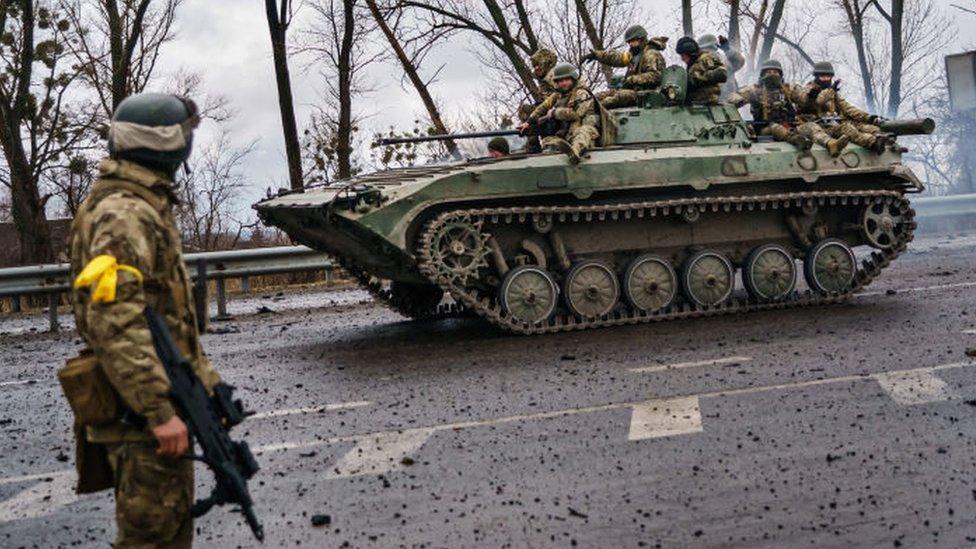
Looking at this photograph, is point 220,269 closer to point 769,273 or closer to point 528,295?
point 528,295

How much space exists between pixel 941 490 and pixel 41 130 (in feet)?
80.5

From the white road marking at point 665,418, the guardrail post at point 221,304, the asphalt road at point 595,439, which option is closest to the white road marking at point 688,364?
the asphalt road at point 595,439

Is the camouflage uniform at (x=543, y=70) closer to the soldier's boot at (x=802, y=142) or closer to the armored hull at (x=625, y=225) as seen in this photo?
the armored hull at (x=625, y=225)

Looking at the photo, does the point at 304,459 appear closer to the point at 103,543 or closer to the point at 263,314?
the point at 103,543

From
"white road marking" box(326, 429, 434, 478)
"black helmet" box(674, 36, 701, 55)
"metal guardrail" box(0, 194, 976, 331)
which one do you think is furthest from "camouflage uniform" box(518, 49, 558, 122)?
"white road marking" box(326, 429, 434, 478)

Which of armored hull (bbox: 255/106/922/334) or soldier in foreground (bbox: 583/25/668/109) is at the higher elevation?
soldier in foreground (bbox: 583/25/668/109)

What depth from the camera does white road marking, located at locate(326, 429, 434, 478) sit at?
7.26 m

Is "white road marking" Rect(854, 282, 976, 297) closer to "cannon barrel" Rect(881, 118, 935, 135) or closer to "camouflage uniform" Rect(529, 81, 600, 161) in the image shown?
"cannon barrel" Rect(881, 118, 935, 135)

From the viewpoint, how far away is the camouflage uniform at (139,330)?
4387 mm

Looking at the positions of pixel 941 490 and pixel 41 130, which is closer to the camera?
pixel 941 490

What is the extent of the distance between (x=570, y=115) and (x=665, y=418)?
19.7 feet

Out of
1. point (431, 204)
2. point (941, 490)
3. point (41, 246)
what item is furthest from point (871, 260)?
point (41, 246)

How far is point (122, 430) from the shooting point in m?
4.62

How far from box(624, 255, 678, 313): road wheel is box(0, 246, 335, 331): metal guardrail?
3560 mm
